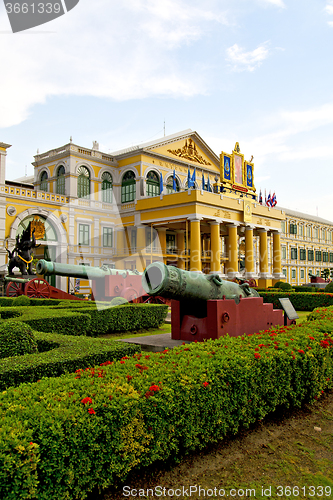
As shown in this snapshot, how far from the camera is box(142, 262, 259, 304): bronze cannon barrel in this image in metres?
6.33

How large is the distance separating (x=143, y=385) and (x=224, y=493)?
1.02 metres

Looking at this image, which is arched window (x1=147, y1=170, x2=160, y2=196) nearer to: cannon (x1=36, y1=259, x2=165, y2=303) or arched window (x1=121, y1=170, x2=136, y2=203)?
arched window (x1=121, y1=170, x2=136, y2=203)

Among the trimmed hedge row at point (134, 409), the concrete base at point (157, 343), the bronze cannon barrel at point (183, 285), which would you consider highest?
the bronze cannon barrel at point (183, 285)

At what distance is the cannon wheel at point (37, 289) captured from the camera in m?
15.1

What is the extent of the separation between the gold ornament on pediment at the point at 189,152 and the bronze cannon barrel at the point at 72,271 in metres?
22.8

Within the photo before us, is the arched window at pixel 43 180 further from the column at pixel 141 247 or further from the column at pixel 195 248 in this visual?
the column at pixel 195 248

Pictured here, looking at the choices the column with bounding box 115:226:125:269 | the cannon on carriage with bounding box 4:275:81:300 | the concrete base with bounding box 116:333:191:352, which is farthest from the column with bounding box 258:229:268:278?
the concrete base with bounding box 116:333:191:352

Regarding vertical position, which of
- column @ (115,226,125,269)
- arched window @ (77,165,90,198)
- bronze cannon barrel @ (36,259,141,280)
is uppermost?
arched window @ (77,165,90,198)

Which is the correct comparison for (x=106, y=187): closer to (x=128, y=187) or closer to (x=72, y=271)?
(x=128, y=187)

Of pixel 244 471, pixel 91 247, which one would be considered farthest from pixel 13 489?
pixel 91 247

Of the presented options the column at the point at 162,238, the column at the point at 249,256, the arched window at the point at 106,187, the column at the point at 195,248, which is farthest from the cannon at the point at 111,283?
the arched window at the point at 106,187

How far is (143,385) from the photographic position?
131 inches

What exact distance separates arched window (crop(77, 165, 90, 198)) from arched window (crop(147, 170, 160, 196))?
5.25 m

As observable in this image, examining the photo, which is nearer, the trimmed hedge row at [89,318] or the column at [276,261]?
the trimmed hedge row at [89,318]
